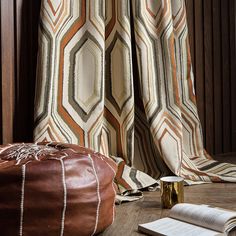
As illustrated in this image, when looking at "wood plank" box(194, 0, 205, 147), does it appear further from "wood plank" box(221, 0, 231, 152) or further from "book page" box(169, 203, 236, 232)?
"book page" box(169, 203, 236, 232)

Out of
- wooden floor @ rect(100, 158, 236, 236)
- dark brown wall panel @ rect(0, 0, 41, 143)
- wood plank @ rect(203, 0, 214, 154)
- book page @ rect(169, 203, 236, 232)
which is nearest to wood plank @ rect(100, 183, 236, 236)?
wooden floor @ rect(100, 158, 236, 236)

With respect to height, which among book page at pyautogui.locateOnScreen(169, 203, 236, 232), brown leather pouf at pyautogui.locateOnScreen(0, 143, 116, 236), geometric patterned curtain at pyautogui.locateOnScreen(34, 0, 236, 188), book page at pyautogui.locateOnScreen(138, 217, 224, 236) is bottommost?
book page at pyautogui.locateOnScreen(138, 217, 224, 236)

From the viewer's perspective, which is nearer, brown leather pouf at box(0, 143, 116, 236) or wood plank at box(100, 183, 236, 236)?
brown leather pouf at box(0, 143, 116, 236)

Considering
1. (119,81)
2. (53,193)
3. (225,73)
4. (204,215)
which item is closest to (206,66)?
(225,73)

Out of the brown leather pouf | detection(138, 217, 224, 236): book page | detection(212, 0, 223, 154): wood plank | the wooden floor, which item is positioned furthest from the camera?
detection(212, 0, 223, 154): wood plank

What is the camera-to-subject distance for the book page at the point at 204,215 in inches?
50.1

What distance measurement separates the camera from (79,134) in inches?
73.2

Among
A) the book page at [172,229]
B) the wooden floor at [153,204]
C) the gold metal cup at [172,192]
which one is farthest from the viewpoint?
the gold metal cup at [172,192]

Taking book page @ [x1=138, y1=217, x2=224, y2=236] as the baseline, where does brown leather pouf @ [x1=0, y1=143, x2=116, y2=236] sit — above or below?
above

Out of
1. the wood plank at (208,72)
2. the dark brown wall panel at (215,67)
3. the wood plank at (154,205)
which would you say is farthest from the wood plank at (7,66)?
the wood plank at (208,72)

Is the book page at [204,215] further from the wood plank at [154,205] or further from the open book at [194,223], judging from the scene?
the wood plank at [154,205]

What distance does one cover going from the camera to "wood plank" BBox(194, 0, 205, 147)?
261 cm

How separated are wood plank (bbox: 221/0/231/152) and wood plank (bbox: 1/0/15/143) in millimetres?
1557

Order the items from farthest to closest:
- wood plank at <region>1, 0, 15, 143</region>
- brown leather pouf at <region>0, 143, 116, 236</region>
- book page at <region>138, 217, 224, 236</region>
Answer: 1. wood plank at <region>1, 0, 15, 143</region>
2. book page at <region>138, 217, 224, 236</region>
3. brown leather pouf at <region>0, 143, 116, 236</region>
